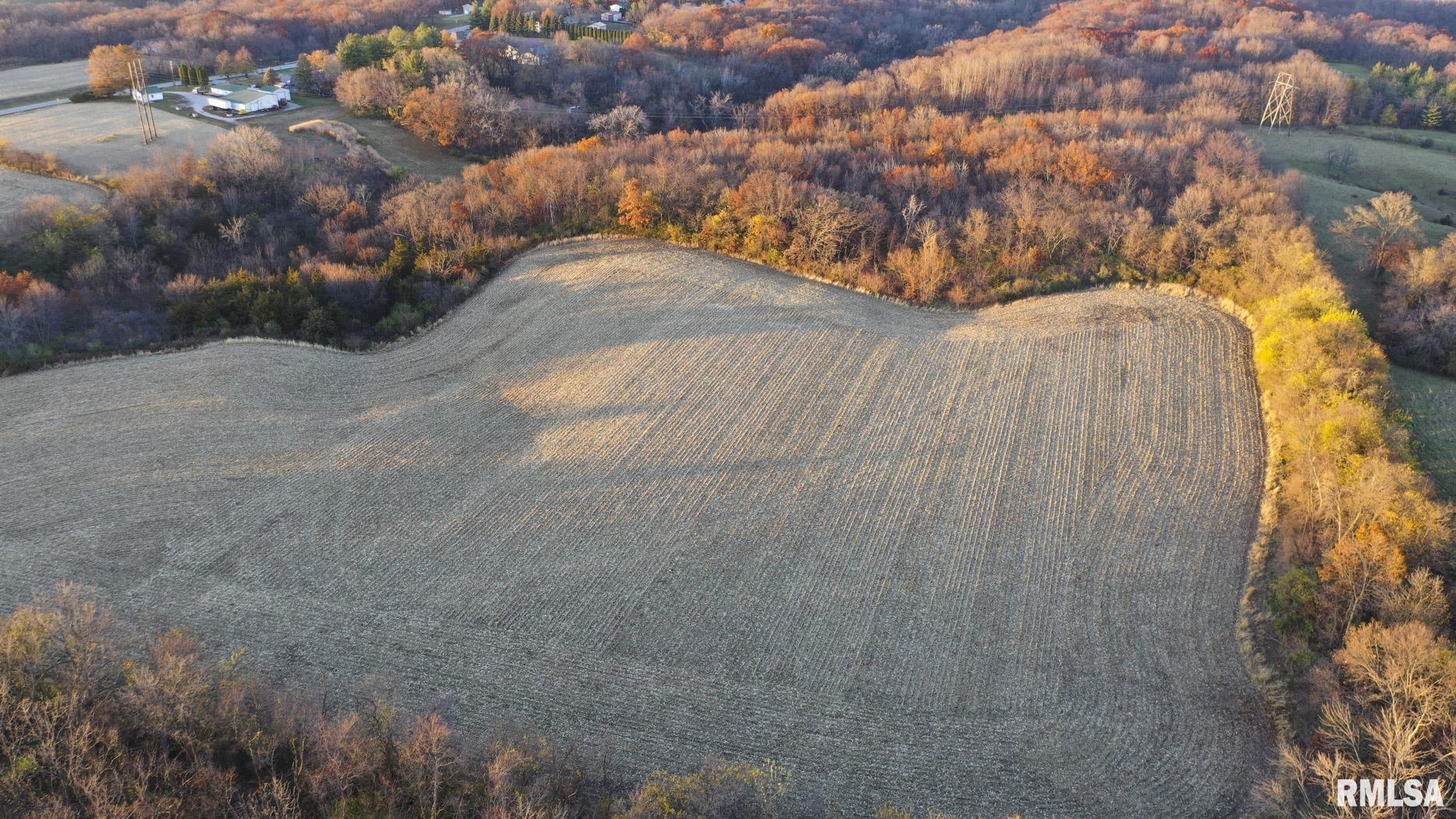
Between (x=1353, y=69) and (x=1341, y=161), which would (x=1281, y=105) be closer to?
(x=1341, y=161)

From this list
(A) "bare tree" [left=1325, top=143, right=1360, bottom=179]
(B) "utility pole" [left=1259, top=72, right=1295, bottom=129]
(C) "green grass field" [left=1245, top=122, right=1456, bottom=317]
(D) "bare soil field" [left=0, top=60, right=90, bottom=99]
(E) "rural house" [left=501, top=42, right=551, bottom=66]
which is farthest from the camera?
(E) "rural house" [left=501, top=42, right=551, bottom=66]

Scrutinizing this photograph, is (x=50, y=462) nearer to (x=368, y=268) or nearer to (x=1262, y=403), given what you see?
(x=368, y=268)

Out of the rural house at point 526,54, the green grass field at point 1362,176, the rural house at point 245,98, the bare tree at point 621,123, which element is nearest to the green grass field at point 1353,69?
the green grass field at point 1362,176

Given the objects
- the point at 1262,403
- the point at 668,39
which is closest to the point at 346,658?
the point at 1262,403

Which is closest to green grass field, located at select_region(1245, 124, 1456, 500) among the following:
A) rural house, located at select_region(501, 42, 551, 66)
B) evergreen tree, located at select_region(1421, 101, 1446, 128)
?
evergreen tree, located at select_region(1421, 101, 1446, 128)

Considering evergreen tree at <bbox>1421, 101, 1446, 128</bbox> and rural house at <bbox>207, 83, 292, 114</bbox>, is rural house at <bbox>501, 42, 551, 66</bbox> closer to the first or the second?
rural house at <bbox>207, 83, 292, 114</bbox>

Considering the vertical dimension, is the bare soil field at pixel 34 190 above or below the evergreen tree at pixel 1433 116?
below

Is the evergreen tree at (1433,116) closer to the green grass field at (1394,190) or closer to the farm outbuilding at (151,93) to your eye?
the green grass field at (1394,190)
